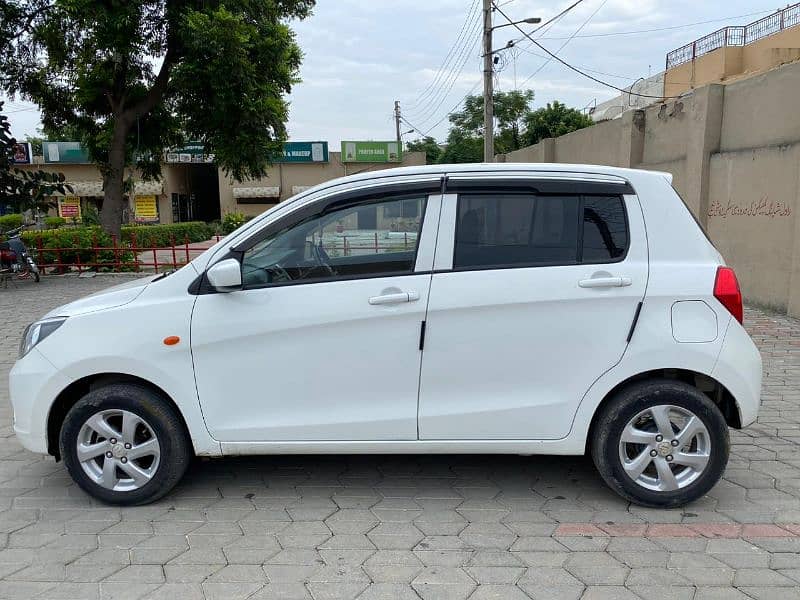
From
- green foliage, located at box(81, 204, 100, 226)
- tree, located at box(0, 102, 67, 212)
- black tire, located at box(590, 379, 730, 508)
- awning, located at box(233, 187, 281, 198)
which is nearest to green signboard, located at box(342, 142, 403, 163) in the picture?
awning, located at box(233, 187, 281, 198)

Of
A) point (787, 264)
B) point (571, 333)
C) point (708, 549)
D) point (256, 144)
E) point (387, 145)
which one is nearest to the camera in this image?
point (708, 549)

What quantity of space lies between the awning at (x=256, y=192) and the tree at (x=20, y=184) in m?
26.0

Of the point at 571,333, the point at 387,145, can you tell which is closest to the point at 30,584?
the point at 571,333

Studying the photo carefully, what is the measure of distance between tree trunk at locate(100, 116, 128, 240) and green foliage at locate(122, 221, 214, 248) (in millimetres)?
5354

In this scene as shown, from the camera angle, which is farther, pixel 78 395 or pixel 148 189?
pixel 148 189

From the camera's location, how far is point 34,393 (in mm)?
3547

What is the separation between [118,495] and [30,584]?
71 cm

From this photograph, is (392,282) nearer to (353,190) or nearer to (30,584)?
(353,190)

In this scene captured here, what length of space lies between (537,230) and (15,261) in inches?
547

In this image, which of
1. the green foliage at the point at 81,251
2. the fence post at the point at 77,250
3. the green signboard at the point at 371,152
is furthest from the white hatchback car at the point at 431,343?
the green signboard at the point at 371,152

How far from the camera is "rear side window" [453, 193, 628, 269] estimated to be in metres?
3.48

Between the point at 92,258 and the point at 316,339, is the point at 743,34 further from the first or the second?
the point at 316,339

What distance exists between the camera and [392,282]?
3.44 meters

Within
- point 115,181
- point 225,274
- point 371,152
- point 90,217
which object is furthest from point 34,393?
point 371,152
